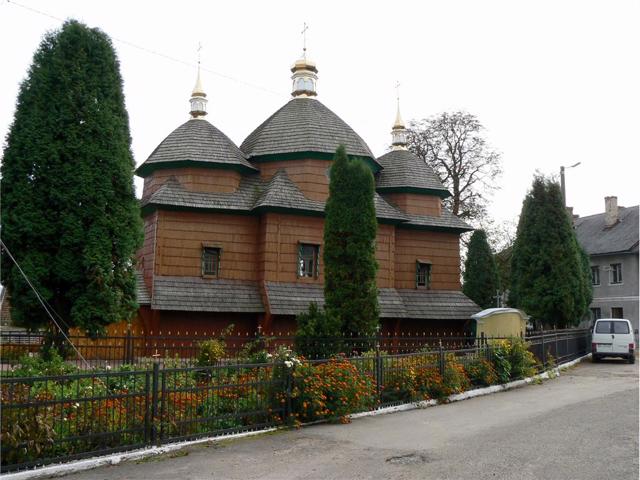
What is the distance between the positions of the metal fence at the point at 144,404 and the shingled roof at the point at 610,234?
32.6 metres

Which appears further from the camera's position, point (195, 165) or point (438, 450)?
point (195, 165)

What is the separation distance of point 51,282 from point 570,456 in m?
9.67

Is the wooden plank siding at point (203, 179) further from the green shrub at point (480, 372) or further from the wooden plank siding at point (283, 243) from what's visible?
the green shrub at point (480, 372)

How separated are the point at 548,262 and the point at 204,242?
1447 centimetres

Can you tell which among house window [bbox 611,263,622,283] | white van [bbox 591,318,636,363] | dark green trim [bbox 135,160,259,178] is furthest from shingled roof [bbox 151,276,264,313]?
house window [bbox 611,263,622,283]

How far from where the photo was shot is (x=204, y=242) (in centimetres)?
2169

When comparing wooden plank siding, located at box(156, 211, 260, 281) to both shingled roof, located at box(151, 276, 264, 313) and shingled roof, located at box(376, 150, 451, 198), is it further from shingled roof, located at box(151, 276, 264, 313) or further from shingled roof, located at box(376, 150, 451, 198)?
shingled roof, located at box(376, 150, 451, 198)

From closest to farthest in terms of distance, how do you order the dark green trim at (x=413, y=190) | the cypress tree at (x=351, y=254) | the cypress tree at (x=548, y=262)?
the cypress tree at (x=351, y=254) → the cypress tree at (x=548, y=262) → the dark green trim at (x=413, y=190)

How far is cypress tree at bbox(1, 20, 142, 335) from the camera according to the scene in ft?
38.0

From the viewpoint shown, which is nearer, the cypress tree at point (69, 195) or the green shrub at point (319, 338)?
the cypress tree at point (69, 195)

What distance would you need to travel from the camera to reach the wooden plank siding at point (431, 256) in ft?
84.5

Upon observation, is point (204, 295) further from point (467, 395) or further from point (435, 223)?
point (435, 223)

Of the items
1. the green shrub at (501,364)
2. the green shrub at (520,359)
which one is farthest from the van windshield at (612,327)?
the green shrub at (501,364)

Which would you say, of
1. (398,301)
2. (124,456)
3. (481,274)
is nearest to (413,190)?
(398,301)
